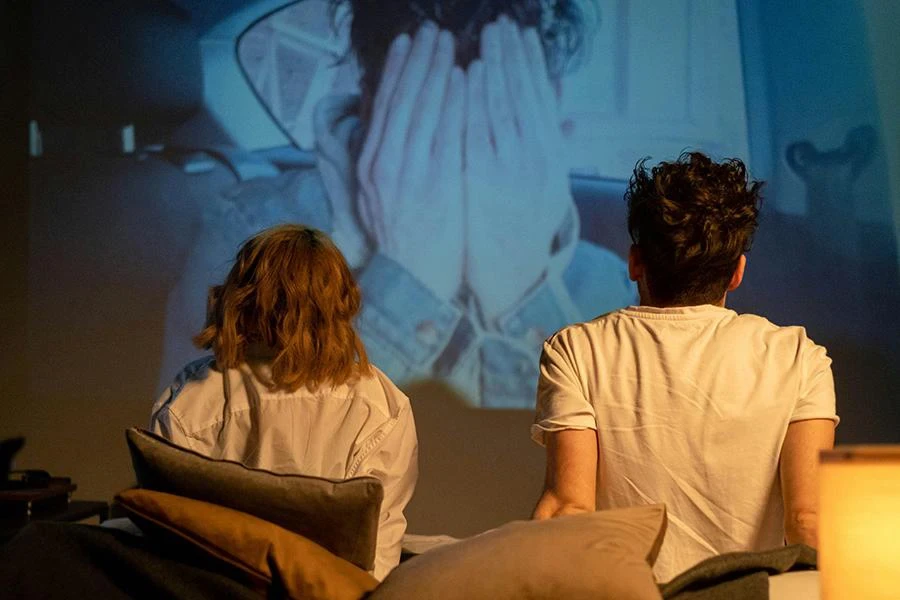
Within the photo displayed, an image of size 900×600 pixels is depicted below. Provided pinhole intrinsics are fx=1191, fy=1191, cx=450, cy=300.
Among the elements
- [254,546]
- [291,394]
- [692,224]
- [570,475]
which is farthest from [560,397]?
[291,394]

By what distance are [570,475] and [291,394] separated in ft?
2.48

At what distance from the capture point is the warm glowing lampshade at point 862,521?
1.13m

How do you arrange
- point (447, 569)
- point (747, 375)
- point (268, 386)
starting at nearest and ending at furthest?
point (447, 569) < point (747, 375) < point (268, 386)

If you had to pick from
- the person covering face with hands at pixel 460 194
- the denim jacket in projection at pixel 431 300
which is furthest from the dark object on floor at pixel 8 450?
the person covering face with hands at pixel 460 194

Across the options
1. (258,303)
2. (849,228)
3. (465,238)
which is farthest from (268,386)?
(849,228)

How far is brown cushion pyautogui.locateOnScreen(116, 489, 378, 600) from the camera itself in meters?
1.64

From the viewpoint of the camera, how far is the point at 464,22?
4.78m

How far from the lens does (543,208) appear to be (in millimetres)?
4738

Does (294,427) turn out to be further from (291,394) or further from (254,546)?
(254,546)

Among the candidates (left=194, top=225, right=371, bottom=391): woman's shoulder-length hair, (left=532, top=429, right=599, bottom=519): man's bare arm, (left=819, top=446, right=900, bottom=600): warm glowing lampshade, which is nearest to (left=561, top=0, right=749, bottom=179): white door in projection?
(left=194, top=225, right=371, bottom=391): woman's shoulder-length hair

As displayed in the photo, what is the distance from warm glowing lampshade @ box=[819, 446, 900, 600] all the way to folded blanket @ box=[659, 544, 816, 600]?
0.47 m

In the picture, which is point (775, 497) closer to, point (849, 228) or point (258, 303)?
point (258, 303)

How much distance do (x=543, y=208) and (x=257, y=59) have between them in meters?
1.33

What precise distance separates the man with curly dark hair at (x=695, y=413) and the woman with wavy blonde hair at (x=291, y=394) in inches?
23.2
